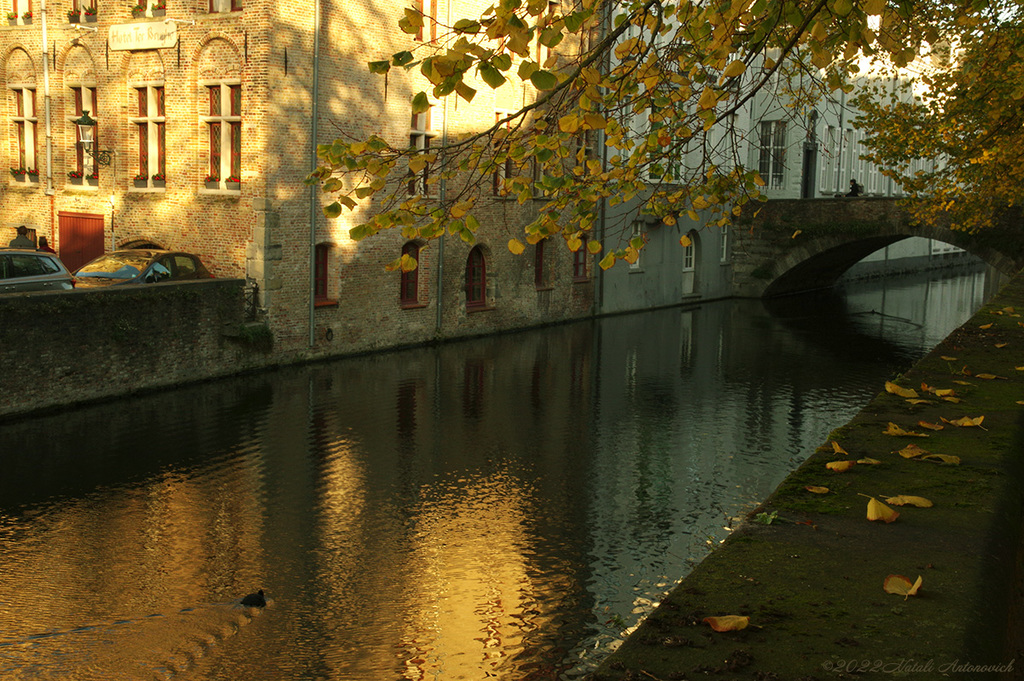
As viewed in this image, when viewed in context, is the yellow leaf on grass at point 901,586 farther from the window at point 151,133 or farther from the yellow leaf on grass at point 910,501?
the window at point 151,133

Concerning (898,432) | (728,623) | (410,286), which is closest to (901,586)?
(728,623)

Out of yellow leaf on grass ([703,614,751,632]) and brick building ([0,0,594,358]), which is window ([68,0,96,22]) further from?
yellow leaf on grass ([703,614,751,632])

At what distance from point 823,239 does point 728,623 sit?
33.3 metres

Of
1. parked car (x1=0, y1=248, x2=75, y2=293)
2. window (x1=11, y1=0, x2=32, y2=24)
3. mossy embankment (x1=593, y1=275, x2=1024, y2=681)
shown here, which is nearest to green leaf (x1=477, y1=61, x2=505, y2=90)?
mossy embankment (x1=593, y1=275, x2=1024, y2=681)

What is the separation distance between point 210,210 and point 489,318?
7738mm

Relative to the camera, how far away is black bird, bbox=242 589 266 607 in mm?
7848

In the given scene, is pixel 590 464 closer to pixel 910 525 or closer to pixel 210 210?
pixel 910 525

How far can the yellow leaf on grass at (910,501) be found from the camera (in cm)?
432

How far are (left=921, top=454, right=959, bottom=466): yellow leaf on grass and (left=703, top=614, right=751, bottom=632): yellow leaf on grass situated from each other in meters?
2.25

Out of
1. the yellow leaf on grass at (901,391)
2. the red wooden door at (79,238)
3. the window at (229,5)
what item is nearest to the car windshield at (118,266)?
the red wooden door at (79,238)

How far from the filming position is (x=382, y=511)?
1055 centimetres

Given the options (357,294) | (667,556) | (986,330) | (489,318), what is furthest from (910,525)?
(489,318)

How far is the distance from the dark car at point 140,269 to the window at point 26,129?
6.42 m

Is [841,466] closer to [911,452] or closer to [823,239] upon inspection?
[911,452]
